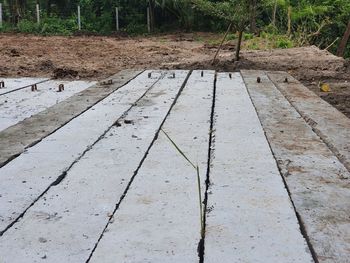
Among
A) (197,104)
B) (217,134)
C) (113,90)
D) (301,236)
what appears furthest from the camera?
(113,90)

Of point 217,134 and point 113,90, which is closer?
point 217,134

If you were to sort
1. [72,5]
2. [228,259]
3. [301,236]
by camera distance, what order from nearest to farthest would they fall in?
[228,259] < [301,236] < [72,5]

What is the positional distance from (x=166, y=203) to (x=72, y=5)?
18.0 metres

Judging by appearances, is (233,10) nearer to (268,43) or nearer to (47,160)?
(268,43)

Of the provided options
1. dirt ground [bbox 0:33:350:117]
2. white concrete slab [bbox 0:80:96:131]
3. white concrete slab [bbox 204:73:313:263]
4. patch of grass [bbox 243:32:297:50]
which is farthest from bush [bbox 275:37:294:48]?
white concrete slab [bbox 204:73:313:263]

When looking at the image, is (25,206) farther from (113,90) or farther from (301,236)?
(113,90)

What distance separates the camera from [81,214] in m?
1.68

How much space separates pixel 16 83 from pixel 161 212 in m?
3.87

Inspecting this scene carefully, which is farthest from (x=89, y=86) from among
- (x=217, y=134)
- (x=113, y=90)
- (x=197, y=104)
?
(x=217, y=134)

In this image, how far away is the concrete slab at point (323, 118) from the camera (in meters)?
2.55

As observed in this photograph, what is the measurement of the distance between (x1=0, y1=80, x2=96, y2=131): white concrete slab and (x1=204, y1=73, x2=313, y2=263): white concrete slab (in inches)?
58.6

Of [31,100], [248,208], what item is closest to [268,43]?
[31,100]

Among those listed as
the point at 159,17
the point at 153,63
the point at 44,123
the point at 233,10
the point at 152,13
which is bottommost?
the point at 153,63

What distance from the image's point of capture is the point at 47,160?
230 centimetres
